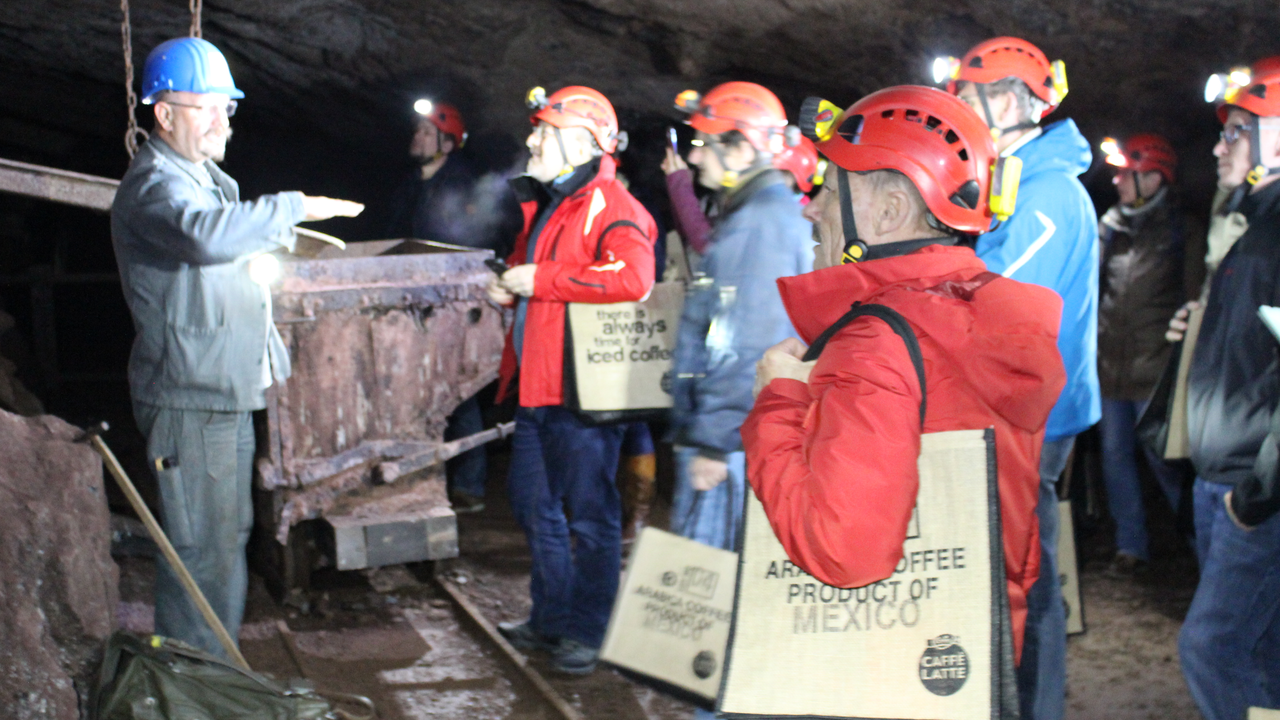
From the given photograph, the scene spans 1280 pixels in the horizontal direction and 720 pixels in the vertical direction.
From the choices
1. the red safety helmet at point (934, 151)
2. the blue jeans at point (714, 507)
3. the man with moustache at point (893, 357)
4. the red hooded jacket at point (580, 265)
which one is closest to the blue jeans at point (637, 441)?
the red hooded jacket at point (580, 265)

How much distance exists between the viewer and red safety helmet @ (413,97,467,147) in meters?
7.09

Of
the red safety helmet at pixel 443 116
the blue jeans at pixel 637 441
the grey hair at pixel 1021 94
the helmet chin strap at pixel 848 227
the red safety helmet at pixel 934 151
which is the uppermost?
the red safety helmet at pixel 443 116

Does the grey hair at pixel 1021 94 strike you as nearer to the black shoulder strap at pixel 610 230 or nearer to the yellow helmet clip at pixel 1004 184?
the black shoulder strap at pixel 610 230

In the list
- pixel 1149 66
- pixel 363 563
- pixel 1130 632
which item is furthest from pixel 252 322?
pixel 1149 66

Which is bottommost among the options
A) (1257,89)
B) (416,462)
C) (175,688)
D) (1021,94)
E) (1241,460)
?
(175,688)

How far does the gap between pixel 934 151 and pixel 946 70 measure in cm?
213

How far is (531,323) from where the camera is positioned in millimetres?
4160

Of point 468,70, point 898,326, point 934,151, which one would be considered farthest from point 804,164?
point 468,70

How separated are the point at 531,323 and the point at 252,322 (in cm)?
102

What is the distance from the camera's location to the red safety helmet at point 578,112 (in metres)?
4.19

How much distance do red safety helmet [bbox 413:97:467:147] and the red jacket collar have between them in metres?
5.58

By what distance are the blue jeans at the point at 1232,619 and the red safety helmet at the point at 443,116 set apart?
5456mm

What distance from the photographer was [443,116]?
717 centimetres

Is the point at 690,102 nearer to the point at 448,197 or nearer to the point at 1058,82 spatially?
the point at 1058,82
